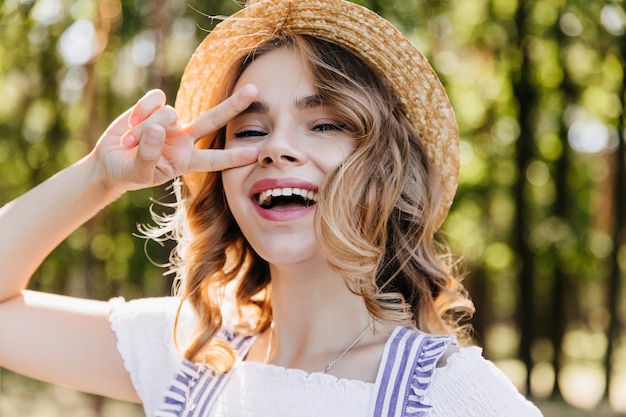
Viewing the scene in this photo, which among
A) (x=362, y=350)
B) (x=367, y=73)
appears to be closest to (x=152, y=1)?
(x=367, y=73)

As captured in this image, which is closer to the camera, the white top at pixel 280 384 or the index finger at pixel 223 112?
the white top at pixel 280 384

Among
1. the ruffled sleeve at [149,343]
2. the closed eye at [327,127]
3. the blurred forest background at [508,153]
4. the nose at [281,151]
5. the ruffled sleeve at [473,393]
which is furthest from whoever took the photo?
the blurred forest background at [508,153]

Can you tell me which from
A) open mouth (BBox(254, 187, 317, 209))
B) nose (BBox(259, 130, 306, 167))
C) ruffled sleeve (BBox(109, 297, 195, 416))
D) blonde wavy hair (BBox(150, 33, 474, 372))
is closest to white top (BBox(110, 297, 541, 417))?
ruffled sleeve (BBox(109, 297, 195, 416))

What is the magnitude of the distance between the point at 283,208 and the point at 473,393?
0.70 metres

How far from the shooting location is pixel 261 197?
2.08 meters

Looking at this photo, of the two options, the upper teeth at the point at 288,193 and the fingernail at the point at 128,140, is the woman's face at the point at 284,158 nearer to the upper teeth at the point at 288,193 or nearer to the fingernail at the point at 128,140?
the upper teeth at the point at 288,193

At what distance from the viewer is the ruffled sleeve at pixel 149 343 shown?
7.75 ft

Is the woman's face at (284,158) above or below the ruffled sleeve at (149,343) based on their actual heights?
above

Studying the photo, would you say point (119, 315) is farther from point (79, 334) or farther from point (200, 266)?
point (200, 266)

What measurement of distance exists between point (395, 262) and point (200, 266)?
63cm

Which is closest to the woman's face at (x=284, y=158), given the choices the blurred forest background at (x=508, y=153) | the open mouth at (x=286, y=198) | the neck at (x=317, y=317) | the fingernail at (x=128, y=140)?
the open mouth at (x=286, y=198)

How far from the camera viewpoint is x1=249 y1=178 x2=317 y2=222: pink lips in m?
2.04

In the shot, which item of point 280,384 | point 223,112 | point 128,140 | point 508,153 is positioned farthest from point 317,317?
point 508,153

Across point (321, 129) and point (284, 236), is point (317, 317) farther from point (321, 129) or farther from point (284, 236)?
point (321, 129)
